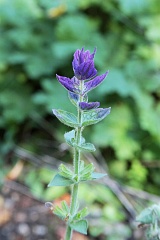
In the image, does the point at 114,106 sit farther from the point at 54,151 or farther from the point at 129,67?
the point at 54,151

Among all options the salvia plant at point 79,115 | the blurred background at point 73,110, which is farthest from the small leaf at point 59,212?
the blurred background at point 73,110

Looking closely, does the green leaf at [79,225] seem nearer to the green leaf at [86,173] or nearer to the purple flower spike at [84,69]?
the green leaf at [86,173]

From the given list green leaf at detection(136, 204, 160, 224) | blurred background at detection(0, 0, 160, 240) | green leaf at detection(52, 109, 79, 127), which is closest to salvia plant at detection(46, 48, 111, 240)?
green leaf at detection(52, 109, 79, 127)

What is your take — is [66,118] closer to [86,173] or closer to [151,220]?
[86,173]

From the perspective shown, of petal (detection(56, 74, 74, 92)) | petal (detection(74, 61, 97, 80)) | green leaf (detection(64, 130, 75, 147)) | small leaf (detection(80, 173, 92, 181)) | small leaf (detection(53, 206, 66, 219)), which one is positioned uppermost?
petal (detection(74, 61, 97, 80))

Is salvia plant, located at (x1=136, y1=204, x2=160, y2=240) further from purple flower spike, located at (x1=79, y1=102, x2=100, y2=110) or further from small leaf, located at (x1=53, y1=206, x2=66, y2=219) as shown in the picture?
purple flower spike, located at (x1=79, y1=102, x2=100, y2=110)

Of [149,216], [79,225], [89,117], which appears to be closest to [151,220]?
[149,216]
